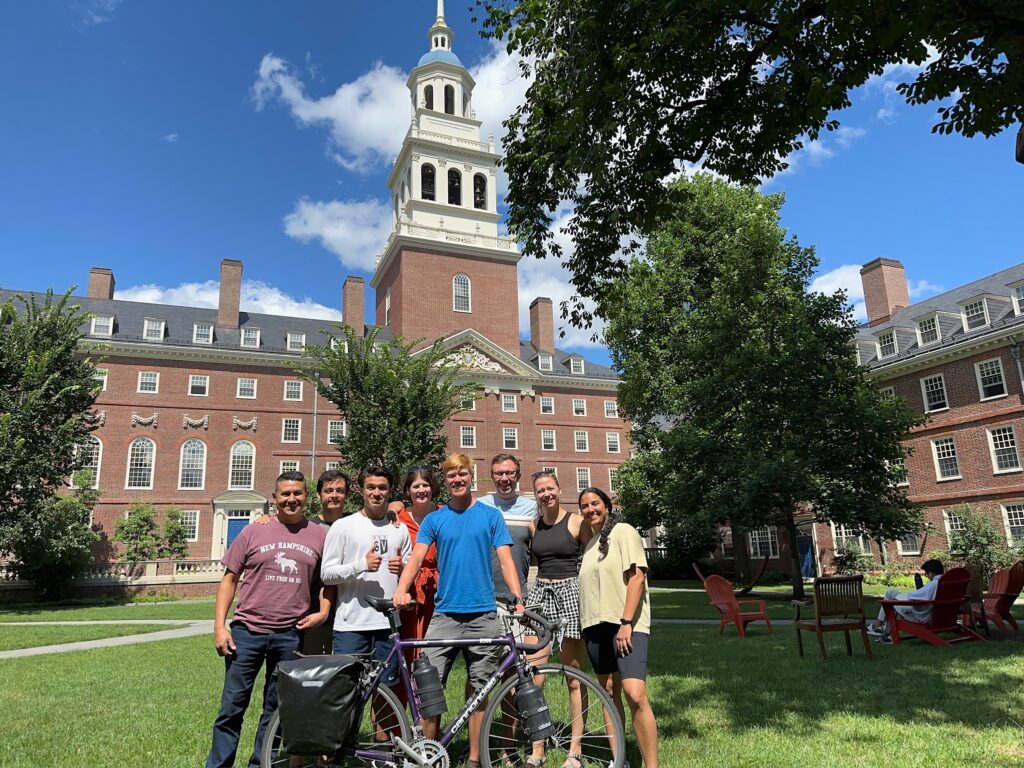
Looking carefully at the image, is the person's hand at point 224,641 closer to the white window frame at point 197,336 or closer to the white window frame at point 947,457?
the white window frame at point 947,457

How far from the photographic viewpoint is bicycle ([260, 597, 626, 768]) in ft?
13.4

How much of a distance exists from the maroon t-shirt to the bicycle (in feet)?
2.03

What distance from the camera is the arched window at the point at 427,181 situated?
157 ft

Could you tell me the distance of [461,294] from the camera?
1804 inches

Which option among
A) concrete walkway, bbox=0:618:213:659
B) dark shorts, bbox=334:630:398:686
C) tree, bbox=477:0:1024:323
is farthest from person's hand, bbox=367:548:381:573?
concrete walkway, bbox=0:618:213:659

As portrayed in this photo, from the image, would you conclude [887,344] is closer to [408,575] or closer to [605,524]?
[605,524]

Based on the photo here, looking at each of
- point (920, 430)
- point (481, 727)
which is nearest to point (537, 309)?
point (920, 430)

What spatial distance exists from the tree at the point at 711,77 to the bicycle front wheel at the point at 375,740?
6430mm

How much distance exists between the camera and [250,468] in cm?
4016

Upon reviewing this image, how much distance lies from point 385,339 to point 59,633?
31877 millimetres

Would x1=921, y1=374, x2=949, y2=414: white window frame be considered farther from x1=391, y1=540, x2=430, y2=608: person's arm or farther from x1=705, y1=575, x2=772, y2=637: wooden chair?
x1=391, y1=540, x2=430, y2=608: person's arm

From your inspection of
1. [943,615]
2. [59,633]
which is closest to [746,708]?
[943,615]

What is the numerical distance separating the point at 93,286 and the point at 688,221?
1526 inches

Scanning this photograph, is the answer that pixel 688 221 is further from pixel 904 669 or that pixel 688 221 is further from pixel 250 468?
pixel 250 468
